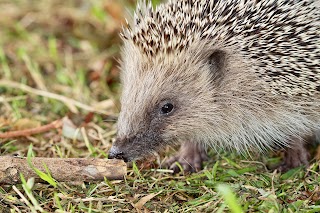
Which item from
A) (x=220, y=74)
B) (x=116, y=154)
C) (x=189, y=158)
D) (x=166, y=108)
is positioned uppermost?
(x=220, y=74)

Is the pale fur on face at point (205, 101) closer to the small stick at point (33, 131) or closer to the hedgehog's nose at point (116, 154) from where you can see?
the hedgehog's nose at point (116, 154)

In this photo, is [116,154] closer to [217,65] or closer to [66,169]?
[66,169]

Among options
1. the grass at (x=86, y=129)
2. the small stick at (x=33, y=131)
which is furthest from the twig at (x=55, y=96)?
the small stick at (x=33, y=131)

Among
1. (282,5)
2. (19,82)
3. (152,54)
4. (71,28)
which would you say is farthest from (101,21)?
(282,5)

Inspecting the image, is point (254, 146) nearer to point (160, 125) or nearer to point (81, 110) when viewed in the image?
point (160, 125)

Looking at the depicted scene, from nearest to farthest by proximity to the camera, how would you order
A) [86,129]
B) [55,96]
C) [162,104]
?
[162,104], [86,129], [55,96]

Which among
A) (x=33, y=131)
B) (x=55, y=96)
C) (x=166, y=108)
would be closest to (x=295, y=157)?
(x=166, y=108)
